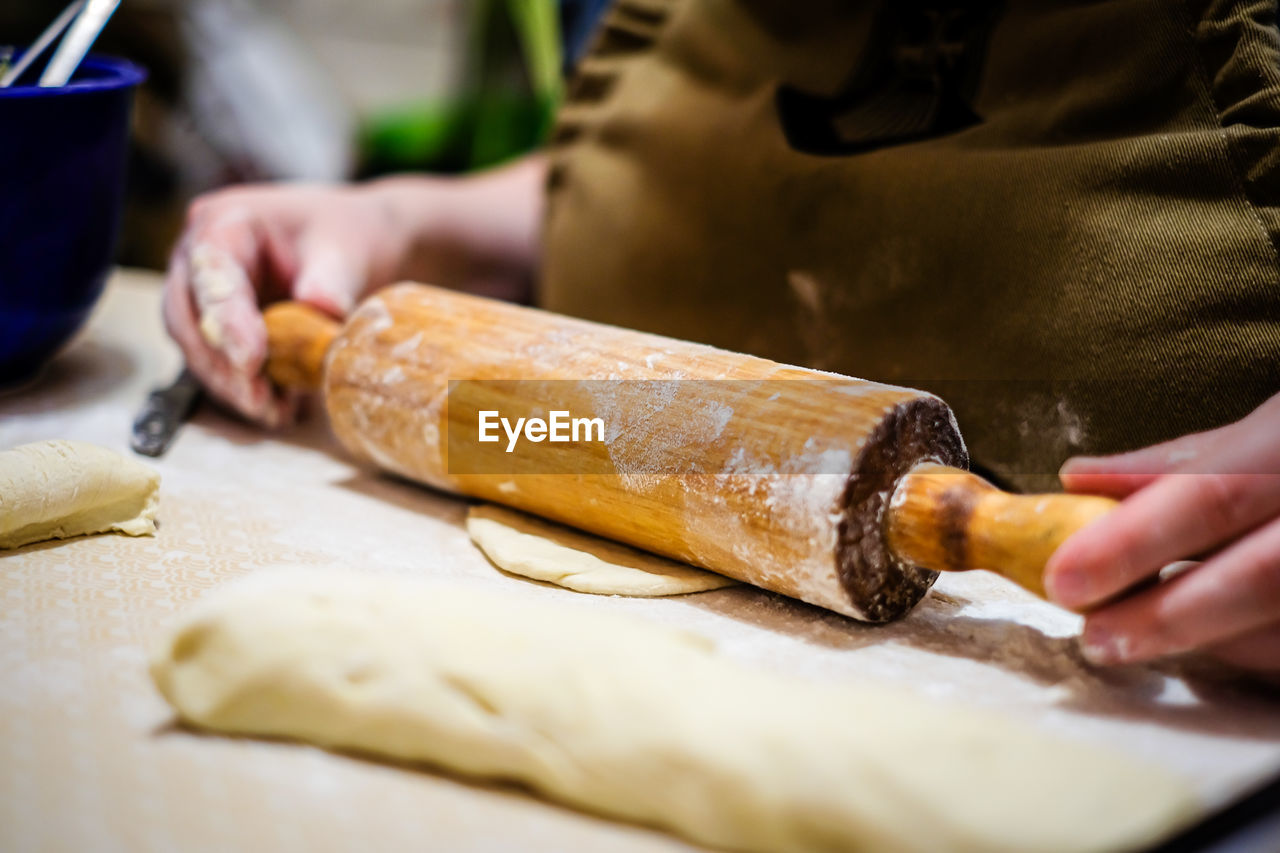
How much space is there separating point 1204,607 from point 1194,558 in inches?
2.5

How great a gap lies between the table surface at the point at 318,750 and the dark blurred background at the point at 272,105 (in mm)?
1626

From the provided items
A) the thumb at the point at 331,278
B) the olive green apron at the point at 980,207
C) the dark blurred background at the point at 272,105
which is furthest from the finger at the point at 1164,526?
the dark blurred background at the point at 272,105

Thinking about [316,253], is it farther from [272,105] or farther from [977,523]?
[272,105]

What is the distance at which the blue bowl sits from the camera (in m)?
1.25

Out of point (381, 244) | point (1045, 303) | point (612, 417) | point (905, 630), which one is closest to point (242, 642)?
point (612, 417)

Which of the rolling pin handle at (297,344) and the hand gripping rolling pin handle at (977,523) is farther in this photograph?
the rolling pin handle at (297,344)

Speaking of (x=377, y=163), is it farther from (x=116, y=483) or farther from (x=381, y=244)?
(x=116, y=483)

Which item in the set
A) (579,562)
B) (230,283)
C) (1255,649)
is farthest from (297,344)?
(1255,649)

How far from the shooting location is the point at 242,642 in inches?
30.6

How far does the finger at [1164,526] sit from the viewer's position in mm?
727

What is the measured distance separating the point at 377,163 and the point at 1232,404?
2572mm

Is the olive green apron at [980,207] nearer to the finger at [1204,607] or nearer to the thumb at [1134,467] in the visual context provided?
the thumb at [1134,467]

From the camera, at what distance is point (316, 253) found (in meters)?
1.51

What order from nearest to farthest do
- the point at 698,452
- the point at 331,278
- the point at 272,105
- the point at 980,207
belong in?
1. the point at 698,452
2. the point at 980,207
3. the point at 331,278
4. the point at 272,105
